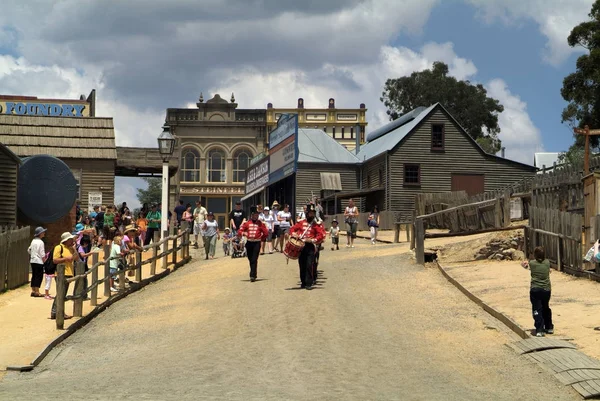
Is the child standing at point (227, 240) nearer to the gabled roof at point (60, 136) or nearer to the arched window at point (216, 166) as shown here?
the gabled roof at point (60, 136)

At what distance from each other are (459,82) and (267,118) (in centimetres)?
1565

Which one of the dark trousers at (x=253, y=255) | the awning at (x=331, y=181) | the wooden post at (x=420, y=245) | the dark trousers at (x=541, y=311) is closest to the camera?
the dark trousers at (x=541, y=311)

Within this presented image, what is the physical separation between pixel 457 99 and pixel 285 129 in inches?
1260

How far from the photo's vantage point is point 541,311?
45.0ft

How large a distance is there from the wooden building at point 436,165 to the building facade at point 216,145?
85.7ft

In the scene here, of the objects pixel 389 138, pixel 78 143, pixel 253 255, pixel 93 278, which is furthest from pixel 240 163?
pixel 93 278

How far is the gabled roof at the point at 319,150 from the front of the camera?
174 ft

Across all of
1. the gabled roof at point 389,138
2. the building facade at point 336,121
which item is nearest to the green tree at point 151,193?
the building facade at point 336,121

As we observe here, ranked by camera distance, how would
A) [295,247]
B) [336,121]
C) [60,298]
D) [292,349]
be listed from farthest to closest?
[336,121] → [295,247] → [60,298] → [292,349]

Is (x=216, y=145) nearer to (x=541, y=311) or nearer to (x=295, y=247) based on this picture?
(x=295, y=247)

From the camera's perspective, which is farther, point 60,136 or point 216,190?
point 216,190

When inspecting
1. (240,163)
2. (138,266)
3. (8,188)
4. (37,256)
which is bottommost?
(138,266)

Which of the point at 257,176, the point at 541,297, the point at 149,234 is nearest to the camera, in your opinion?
the point at 541,297

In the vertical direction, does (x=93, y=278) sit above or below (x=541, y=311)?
above
